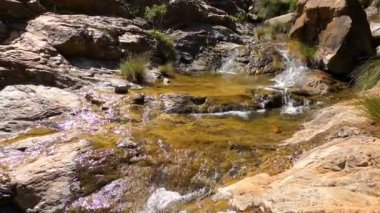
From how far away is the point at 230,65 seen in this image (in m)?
13.1

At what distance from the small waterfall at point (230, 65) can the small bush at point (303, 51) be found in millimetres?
1514

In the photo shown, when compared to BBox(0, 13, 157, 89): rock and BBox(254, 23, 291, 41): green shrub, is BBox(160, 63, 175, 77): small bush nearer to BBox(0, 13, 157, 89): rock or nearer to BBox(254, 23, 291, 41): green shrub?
BBox(0, 13, 157, 89): rock

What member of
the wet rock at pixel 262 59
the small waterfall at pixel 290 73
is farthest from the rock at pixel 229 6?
the small waterfall at pixel 290 73

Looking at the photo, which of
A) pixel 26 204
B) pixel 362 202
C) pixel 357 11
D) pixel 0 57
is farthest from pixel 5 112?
pixel 357 11

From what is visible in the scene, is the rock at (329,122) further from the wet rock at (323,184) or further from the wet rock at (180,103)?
the wet rock at (180,103)

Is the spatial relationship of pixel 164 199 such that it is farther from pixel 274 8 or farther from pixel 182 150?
pixel 274 8

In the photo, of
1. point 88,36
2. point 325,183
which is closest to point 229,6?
point 88,36

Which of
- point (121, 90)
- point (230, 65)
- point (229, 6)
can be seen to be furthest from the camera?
point (229, 6)

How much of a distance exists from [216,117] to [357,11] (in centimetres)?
576

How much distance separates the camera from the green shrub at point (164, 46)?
13.0 metres

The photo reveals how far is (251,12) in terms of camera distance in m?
19.7

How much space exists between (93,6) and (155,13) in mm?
2375

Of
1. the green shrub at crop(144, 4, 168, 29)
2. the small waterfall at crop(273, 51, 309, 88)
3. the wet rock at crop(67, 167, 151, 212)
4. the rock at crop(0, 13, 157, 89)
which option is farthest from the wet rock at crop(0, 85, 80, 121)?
the green shrub at crop(144, 4, 168, 29)

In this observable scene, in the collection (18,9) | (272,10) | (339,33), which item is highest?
(272,10)
